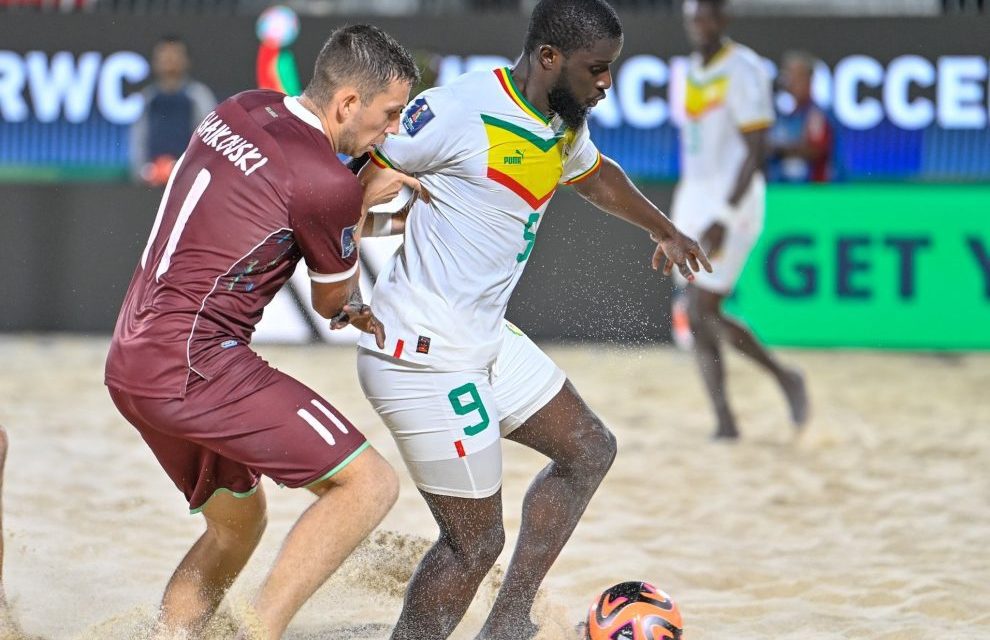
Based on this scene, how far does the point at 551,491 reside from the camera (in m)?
4.03

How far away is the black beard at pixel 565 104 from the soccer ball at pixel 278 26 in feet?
25.8

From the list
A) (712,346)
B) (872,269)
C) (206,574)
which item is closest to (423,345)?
(206,574)

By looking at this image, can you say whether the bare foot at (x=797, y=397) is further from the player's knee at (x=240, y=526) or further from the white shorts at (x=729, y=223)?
the player's knee at (x=240, y=526)

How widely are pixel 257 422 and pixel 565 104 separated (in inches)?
47.0

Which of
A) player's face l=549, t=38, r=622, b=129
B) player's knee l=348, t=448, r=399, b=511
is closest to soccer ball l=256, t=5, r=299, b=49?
player's face l=549, t=38, r=622, b=129

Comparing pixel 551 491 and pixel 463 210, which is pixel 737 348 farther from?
pixel 463 210

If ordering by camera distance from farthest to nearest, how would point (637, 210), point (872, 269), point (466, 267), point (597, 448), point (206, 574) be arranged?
point (872, 269) → point (637, 210) → point (597, 448) → point (206, 574) → point (466, 267)

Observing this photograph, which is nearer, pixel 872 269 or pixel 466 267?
pixel 466 267

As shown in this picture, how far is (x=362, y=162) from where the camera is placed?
12.1 feet

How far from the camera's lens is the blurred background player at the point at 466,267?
11.8 feet

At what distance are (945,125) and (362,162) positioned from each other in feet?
26.9

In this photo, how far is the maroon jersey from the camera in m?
3.30

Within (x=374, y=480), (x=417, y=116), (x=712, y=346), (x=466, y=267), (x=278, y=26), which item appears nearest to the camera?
(x=374, y=480)

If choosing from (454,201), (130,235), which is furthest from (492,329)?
(130,235)
